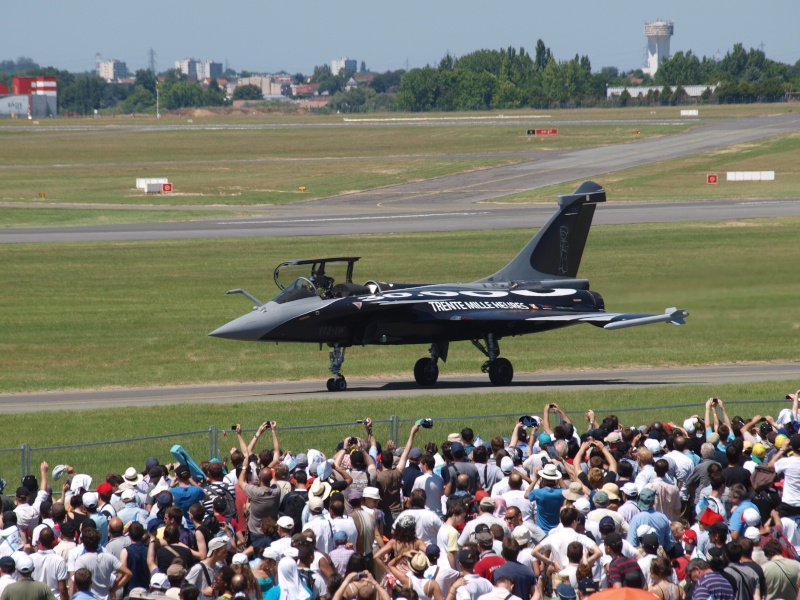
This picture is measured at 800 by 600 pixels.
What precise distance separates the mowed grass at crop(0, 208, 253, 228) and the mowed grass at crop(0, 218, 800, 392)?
15.5 meters

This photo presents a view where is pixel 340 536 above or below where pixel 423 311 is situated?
above

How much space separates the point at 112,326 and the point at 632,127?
393 feet

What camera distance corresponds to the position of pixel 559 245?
112 ft

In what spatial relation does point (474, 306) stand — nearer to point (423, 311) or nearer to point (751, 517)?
point (423, 311)

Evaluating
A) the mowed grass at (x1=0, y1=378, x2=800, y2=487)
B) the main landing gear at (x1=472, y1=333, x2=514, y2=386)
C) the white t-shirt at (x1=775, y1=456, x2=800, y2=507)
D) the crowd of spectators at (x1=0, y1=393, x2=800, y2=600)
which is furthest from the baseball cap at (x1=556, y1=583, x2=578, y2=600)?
the main landing gear at (x1=472, y1=333, x2=514, y2=386)

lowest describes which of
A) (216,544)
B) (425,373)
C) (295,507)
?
(425,373)

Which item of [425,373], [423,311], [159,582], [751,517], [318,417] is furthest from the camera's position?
[425,373]

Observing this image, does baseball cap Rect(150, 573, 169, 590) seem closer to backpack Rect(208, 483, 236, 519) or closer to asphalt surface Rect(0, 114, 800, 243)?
backpack Rect(208, 483, 236, 519)

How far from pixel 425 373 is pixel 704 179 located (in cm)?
6762

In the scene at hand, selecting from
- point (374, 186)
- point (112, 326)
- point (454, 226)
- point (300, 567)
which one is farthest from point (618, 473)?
point (374, 186)

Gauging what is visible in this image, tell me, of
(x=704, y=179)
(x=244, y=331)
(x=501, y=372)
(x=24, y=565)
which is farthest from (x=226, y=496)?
(x=704, y=179)

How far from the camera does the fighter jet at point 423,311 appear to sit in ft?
99.8

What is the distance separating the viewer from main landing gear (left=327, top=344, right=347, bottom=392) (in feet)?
101

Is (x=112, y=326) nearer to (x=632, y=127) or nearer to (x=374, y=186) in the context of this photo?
(x=374, y=186)
